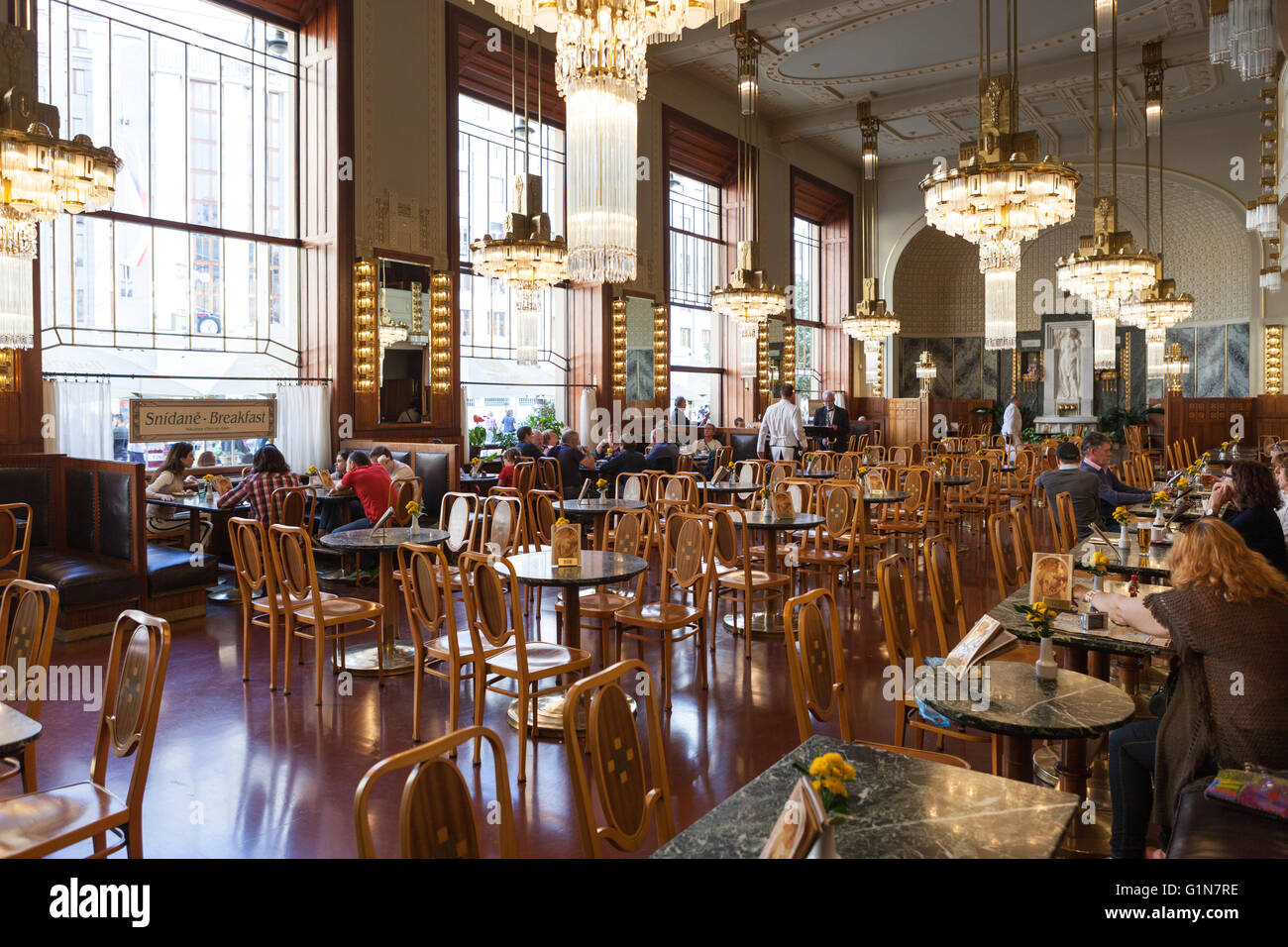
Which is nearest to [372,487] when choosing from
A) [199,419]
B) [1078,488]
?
[199,419]

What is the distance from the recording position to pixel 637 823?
2.02m

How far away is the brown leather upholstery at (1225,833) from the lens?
81.1 inches

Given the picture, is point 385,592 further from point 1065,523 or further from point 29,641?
point 1065,523

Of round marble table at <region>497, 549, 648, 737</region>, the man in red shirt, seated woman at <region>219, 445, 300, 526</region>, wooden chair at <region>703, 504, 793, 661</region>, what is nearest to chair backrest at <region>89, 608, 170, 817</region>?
round marble table at <region>497, 549, 648, 737</region>

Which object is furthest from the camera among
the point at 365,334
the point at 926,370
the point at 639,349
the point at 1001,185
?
the point at 926,370

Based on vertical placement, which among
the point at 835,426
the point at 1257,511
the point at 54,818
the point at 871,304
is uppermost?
the point at 871,304

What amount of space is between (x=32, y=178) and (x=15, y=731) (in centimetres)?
358

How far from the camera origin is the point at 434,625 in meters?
4.06

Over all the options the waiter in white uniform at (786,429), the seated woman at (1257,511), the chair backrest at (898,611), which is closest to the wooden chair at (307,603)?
the chair backrest at (898,611)

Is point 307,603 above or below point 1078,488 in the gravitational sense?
below
